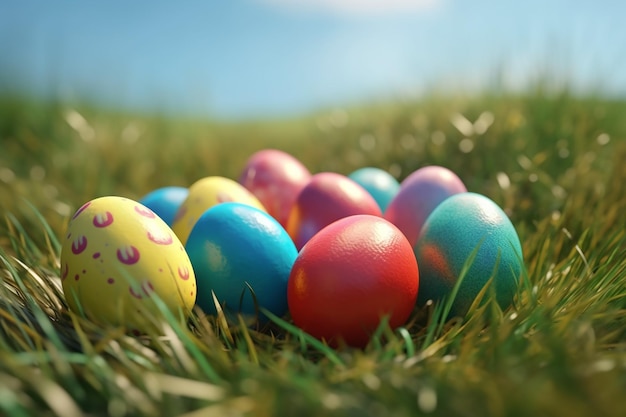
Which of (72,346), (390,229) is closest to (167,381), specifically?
(72,346)

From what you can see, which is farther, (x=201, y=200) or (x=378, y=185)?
(x=378, y=185)

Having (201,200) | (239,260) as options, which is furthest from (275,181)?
(239,260)

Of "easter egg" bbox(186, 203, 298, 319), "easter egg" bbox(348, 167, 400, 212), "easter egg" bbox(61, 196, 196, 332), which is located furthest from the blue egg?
"easter egg" bbox(348, 167, 400, 212)

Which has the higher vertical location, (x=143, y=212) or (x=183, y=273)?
(x=143, y=212)

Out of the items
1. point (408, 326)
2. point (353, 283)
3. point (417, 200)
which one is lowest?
point (408, 326)

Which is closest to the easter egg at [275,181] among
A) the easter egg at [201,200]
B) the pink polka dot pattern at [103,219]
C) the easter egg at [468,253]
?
the easter egg at [201,200]

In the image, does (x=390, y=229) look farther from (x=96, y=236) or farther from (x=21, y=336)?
(x=21, y=336)

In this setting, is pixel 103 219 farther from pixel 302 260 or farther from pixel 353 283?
pixel 353 283
